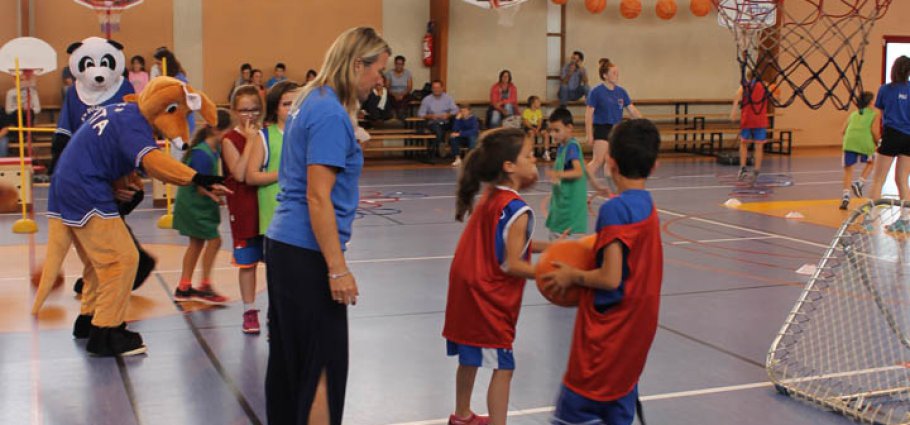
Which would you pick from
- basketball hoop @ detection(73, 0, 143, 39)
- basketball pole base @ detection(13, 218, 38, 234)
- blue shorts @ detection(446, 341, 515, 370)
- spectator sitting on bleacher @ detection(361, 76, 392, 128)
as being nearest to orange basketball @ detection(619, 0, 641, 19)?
spectator sitting on bleacher @ detection(361, 76, 392, 128)

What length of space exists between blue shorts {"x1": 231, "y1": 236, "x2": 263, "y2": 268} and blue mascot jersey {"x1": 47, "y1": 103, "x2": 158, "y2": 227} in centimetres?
82

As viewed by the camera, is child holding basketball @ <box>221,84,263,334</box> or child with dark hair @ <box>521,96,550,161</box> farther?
child with dark hair @ <box>521,96,550,161</box>

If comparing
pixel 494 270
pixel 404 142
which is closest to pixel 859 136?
pixel 494 270

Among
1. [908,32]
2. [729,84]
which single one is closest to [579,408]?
[729,84]

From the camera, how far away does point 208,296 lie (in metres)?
7.36

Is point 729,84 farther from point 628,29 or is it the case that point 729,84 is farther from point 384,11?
point 384,11

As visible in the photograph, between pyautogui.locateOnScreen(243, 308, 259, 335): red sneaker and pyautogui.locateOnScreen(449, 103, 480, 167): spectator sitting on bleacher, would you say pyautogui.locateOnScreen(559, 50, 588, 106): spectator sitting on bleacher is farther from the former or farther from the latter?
pyautogui.locateOnScreen(243, 308, 259, 335): red sneaker

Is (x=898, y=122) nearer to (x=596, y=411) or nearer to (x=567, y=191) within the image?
(x=567, y=191)

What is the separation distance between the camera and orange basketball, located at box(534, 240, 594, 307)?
368cm

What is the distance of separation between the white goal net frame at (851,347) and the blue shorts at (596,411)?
66.3 inches

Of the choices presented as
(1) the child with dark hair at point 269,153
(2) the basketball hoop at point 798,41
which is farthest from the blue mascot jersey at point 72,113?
(2) the basketball hoop at point 798,41

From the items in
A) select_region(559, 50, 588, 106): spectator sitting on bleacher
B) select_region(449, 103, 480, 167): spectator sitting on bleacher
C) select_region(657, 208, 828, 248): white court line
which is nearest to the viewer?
select_region(657, 208, 828, 248): white court line

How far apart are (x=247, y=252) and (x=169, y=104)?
1.02m

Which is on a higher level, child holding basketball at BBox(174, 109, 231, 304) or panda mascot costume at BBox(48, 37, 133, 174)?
panda mascot costume at BBox(48, 37, 133, 174)
